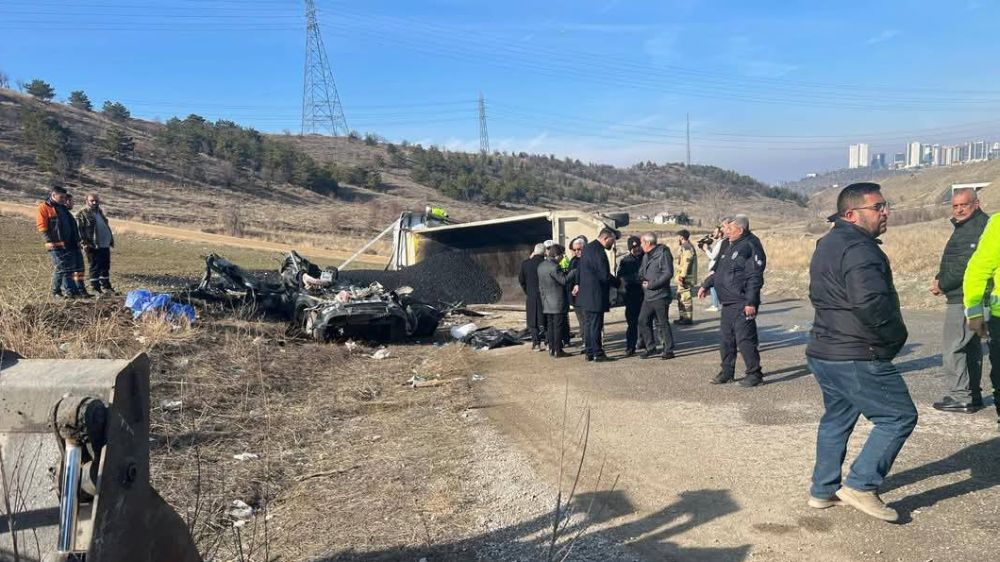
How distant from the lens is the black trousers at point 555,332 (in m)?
9.01

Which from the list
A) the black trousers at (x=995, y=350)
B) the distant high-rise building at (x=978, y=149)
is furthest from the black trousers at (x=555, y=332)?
the distant high-rise building at (x=978, y=149)

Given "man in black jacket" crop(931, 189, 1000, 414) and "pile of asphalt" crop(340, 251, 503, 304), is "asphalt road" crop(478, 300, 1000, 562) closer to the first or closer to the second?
"man in black jacket" crop(931, 189, 1000, 414)

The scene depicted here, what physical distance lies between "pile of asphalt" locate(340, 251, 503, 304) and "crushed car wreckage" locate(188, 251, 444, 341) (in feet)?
7.28

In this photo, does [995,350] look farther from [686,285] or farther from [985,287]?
[686,285]

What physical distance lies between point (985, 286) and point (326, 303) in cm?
790

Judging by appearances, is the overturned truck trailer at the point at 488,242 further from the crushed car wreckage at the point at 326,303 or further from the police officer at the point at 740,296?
the police officer at the point at 740,296

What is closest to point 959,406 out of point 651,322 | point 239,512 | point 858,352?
point 858,352

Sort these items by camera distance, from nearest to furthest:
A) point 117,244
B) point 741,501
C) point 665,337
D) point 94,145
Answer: point 741,501 → point 665,337 → point 117,244 → point 94,145

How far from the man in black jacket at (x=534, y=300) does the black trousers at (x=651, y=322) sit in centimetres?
153

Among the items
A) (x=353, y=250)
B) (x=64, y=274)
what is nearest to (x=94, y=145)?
(x=353, y=250)

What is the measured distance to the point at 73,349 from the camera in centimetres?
645

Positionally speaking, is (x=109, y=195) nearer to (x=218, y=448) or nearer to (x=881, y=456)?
(x=218, y=448)

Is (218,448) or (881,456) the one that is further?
(218,448)

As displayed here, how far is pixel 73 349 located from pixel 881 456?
6.77m
